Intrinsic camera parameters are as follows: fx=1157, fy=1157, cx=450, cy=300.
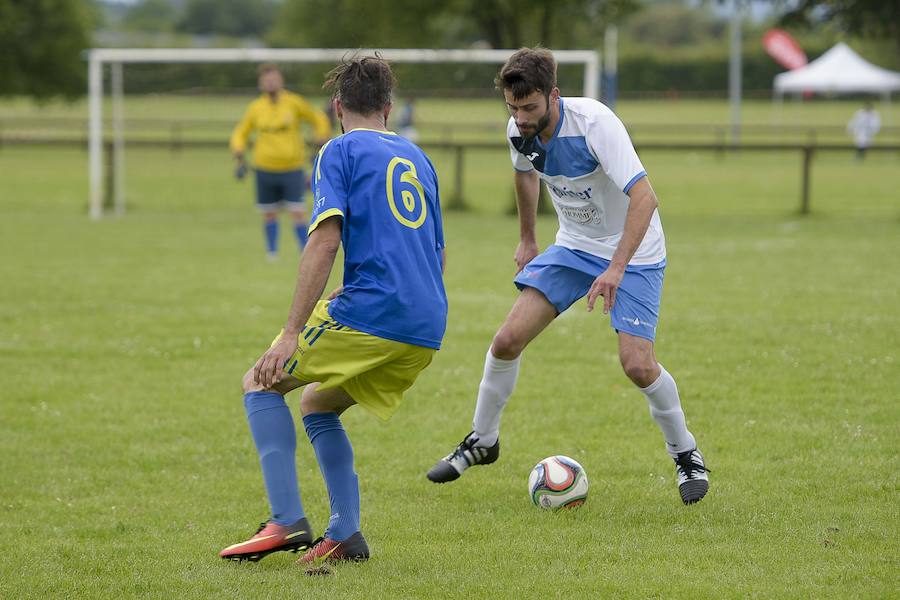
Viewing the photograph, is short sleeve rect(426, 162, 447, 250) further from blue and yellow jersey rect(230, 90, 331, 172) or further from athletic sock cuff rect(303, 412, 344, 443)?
blue and yellow jersey rect(230, 90, 331, 172)

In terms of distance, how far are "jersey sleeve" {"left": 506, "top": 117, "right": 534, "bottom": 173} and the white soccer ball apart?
1.39 m

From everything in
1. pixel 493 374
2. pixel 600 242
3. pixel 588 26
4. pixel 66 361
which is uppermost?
pixel 588 26

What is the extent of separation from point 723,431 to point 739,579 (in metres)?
2.23

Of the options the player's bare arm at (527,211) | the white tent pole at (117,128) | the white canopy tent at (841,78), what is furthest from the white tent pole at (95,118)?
the white canopy tent at (841,78)

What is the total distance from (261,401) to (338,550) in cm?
65

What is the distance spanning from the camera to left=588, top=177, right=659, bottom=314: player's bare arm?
4812 millimetres

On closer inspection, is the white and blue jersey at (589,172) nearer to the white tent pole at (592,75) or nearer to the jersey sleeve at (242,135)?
the jersey sleeve at (242,135)

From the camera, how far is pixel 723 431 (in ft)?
20.9

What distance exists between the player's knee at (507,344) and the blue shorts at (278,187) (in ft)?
28.7

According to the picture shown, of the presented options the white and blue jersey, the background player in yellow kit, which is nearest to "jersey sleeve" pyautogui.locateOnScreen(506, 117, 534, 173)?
the white and blue jersey

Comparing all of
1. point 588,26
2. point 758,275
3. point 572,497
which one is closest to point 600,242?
point 572,497

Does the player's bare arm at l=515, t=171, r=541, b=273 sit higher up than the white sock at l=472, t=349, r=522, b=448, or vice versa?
the player's bare arm at l=515, t=171, r=541, b=273

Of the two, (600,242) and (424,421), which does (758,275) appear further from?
(600,242)

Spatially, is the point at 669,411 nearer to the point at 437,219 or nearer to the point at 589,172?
the point at 589,172
